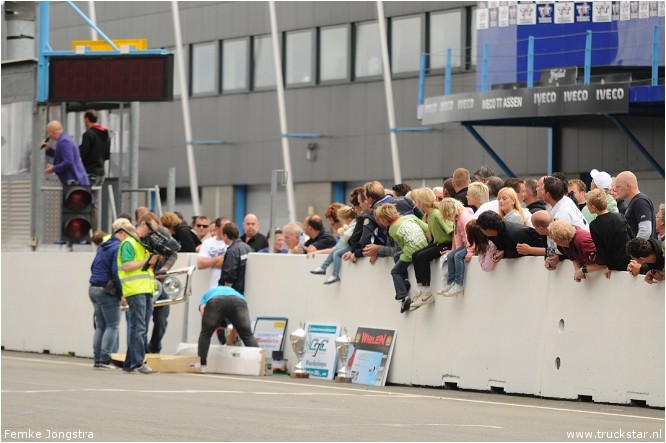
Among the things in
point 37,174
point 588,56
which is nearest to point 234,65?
point 588,56

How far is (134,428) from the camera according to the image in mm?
11789

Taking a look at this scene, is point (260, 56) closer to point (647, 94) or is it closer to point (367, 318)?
point (647, 94)

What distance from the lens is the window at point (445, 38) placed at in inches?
1419

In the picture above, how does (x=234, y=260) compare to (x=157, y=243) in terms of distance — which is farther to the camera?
(x=234, y=260)

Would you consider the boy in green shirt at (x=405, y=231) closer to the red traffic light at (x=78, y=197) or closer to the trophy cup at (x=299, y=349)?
the trophy cup at (x=299, y=349)

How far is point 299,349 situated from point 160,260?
196 centimetres

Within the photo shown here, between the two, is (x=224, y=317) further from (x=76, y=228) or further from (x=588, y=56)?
(x=588, y=56)

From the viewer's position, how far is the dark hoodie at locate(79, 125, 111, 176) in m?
23.7

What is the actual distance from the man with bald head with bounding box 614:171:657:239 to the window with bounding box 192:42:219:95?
28.4 metres

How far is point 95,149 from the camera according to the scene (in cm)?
2389

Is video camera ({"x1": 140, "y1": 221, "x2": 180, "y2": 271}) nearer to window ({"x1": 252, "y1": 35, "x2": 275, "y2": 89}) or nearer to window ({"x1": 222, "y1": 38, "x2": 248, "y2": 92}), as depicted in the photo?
window ({"x1": 252, "y1": 35, "x2": 275, "y2": 89})

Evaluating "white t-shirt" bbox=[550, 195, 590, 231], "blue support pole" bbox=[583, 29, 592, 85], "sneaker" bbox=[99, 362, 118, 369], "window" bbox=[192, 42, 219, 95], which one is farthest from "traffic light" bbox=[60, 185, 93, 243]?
"window" bbox=[192, 42, 219, 95]

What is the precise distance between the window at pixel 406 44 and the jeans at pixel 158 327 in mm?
17055

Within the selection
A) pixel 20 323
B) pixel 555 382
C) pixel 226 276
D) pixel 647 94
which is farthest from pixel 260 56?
pixel 555 382
